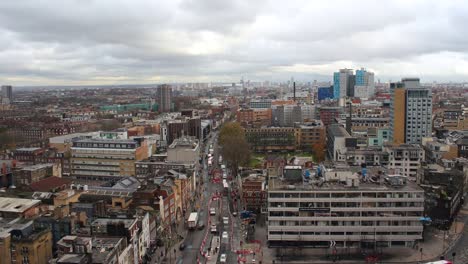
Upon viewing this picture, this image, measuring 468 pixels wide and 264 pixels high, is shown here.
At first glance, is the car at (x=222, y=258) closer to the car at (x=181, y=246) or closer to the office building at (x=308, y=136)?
the car at (x=181, y=246)

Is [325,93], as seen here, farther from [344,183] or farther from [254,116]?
[344,183]

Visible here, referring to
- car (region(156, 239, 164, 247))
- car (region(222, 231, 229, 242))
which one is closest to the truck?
car (region(222, 231, 229, 242))

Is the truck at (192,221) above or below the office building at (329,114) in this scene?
below

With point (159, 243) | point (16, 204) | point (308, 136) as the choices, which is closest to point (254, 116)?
point (308, 136)

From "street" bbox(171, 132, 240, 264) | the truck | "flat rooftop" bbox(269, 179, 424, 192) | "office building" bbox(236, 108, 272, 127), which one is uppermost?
"office building" bbox(236, 108, 272, 127)

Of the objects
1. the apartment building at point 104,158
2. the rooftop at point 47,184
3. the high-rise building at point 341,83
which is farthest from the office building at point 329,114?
the high-rise building at point 341,83

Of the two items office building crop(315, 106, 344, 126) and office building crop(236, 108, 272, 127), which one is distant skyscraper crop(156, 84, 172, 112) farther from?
office building crop(315, 106, 344, 126)

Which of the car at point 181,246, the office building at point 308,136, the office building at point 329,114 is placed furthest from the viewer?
the office building at point 329,114
